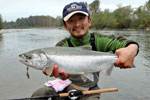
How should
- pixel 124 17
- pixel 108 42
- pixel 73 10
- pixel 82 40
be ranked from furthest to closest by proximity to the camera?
pixel 124 17 < pixel 82 40 < pixel 108 42 < pixel 73 10

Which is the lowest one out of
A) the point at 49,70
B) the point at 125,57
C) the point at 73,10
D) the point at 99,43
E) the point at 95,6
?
the point at 49,70

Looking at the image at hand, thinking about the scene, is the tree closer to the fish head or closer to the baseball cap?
the baseball cap

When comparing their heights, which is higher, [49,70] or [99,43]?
[99,43]

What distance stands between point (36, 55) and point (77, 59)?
562 millimetres

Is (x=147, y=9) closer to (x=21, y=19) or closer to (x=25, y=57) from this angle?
(x=25, y=57)

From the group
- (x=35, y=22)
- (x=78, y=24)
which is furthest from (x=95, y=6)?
(x=78, y=24)

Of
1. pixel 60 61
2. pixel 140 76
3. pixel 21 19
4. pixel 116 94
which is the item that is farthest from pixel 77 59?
pixel 21 19

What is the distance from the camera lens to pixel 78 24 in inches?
134

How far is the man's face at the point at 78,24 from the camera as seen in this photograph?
11.2ft

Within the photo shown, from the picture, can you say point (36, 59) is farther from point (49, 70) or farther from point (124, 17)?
point (124, 17)

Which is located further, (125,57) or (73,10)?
(73,10)

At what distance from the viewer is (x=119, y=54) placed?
2.79 metres

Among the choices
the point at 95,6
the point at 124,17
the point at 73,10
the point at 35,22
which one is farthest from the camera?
the point at 35,22

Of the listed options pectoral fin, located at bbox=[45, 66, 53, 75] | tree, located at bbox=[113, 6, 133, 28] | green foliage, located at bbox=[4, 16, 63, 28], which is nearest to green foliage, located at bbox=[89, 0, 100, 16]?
tree, located at bbox=[113, 6, 133, 28]
